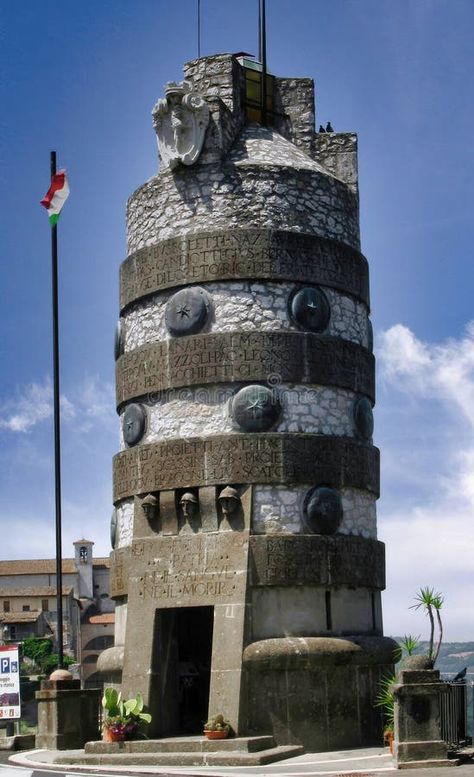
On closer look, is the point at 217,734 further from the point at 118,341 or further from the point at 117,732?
the point at 118,341

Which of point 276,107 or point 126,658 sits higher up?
point 276,107

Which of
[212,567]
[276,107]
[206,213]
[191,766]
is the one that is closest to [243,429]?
[212,567]

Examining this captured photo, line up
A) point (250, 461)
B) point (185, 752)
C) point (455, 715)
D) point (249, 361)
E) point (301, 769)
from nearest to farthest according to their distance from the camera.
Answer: point (301, 769)
point (455, 715)
point (185, 752)
point (250, 461)
point (249, 361)

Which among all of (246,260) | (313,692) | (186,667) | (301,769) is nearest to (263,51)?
(246,260)

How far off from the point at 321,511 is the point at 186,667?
4314mm

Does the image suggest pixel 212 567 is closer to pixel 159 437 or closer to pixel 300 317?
pixel 159 437

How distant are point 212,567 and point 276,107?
11.7m

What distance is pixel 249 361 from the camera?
76.7 feet

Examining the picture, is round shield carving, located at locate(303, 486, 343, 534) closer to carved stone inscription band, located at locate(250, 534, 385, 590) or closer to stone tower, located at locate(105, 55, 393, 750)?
stone tower, located at locate(105, 55, 393, 750)

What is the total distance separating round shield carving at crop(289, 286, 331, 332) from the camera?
23.9 meters

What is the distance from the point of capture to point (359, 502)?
960 inches

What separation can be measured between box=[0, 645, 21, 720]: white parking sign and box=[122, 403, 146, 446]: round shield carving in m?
5.98

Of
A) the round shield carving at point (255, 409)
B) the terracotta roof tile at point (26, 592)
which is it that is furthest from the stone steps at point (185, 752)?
the terracotta roof tile at point (26, 592)

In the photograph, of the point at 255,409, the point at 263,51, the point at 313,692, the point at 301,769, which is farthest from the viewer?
the point at 263,51
